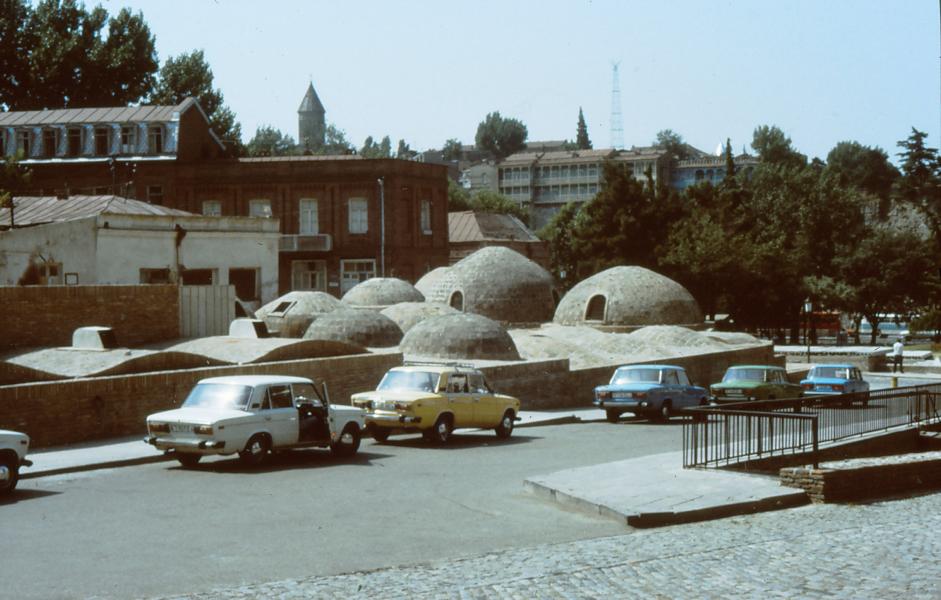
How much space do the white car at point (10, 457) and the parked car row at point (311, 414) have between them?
2532 mm

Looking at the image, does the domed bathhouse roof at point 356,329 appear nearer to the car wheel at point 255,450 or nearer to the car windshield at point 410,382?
the car windshield at point 410,382

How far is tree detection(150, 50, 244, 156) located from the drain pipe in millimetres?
19414

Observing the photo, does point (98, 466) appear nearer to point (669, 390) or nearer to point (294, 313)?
point (669, 390)

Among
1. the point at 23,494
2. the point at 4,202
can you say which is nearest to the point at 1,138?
the point at 4,202

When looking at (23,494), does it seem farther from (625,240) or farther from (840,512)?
(625,240)

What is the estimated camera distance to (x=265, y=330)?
3369 cm

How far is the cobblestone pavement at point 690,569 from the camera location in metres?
10.5

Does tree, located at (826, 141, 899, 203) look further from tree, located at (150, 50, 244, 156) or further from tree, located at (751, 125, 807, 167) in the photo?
tree, located at (150, 50, 244, 156)

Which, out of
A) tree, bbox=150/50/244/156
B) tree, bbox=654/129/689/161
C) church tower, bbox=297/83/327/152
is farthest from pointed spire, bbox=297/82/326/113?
tree, bbox=150/50/244/156

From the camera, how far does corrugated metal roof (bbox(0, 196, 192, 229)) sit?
45406mm

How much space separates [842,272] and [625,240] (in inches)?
571

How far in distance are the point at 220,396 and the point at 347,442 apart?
2461mm

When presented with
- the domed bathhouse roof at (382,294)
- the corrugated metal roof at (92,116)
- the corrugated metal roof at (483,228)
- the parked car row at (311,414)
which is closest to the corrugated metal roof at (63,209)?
the domed bathhouse roof at (382,294)

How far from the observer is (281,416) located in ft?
61.8
